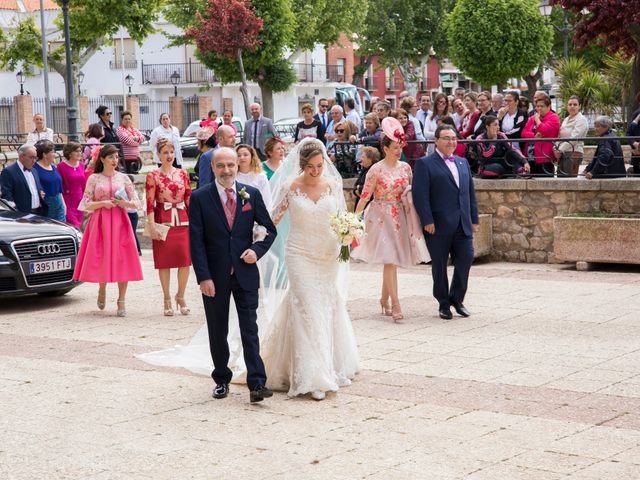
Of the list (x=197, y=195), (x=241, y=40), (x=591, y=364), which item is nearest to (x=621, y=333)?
(x=591, y=364)

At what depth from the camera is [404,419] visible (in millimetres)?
7547

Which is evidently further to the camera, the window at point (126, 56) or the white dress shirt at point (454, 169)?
the window at point (126, 56)

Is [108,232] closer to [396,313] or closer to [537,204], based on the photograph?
[396,313]

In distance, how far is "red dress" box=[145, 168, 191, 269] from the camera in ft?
39.9

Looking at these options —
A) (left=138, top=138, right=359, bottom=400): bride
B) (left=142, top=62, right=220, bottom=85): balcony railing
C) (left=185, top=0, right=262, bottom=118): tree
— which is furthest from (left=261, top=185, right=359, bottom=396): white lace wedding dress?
(left=142, top=62, right=220, bottom=85): balcony railing

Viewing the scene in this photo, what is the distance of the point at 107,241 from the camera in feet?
41.4

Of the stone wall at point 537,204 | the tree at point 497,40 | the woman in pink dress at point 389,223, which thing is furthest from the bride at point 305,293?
the tree at point 497,40

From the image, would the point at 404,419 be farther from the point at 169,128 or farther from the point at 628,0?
the point at 628,0

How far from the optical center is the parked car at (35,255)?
12867mm

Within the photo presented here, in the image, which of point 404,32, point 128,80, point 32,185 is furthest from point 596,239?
point 404,32

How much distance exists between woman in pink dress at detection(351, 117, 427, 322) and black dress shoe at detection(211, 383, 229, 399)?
11.2 feet

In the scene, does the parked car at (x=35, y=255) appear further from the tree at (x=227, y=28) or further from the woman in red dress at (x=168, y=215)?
the tree at (x=227, y=28)

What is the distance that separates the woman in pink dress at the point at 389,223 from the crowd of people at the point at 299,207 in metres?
0.01

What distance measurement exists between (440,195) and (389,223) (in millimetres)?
596
